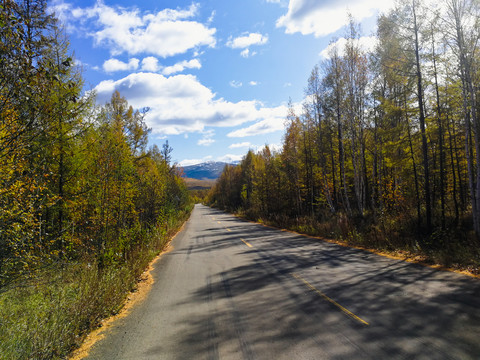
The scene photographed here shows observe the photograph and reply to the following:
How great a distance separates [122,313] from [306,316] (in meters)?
3.89

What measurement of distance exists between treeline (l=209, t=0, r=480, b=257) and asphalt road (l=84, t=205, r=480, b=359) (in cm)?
399

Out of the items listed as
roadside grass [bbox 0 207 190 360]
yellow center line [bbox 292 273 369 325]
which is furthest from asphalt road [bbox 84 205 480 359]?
roadside grass [bbox 0 207 190 360]

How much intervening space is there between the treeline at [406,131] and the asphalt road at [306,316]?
3987 mm

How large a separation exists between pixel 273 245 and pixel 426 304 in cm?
807

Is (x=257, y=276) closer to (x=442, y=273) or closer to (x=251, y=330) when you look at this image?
(x=251, y=330)

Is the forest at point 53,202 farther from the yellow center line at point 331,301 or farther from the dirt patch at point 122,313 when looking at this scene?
the yellow center line at point 331,301

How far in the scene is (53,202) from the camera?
20.1 ft

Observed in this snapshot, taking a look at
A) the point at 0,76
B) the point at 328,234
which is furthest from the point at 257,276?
the point at 328,234

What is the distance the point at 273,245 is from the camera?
42.3ft

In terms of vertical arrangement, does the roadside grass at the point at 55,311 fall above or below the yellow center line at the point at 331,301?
above

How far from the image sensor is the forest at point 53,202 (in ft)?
10.6

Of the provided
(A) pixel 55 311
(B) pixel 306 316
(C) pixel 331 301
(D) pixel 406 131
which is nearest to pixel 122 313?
(A) pixel 55 311

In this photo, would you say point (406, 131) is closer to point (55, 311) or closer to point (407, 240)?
point (407, 240)

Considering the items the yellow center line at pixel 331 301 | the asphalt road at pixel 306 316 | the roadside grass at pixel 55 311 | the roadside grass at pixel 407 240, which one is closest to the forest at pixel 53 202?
the roadside grass at pixel 55 311
